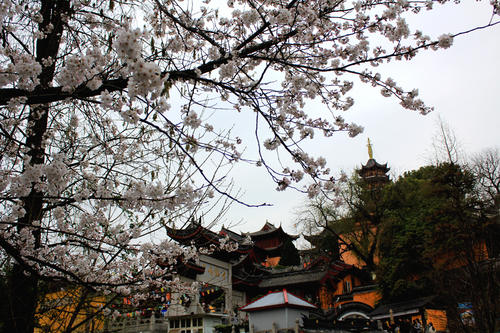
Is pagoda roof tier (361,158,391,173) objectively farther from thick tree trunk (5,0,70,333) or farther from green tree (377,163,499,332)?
thick tree trunk (5,0,70,333)

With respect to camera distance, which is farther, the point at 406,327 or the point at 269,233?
the point at 269,233

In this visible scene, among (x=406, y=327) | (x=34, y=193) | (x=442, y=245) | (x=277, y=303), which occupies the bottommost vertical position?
(x=406, y=327)

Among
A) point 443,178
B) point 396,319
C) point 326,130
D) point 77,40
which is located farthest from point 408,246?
point 77,40

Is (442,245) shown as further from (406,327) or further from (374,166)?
(374,166)

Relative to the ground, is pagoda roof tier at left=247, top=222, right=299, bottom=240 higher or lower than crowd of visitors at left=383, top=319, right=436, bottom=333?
higher

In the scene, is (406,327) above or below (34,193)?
below

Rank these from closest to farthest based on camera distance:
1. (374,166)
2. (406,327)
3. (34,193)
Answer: (34,193), (406,327), (374,166)

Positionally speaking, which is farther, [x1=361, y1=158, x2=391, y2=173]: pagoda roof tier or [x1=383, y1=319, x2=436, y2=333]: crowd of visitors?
[x1=361, y1=158, x2=391, y2=173]: pagoda roof tier

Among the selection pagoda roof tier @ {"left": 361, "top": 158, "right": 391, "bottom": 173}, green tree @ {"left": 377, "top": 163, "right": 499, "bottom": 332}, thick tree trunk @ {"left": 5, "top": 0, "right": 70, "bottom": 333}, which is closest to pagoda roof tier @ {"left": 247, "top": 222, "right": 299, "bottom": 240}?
pagoda roof tier @ {"left": 361, "top": 158, "right": 391, "bottom": 173}

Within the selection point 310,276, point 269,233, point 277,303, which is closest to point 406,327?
point 277,303

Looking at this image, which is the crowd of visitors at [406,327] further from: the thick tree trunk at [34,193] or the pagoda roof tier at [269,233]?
the pagoda roof tier at [269,233]

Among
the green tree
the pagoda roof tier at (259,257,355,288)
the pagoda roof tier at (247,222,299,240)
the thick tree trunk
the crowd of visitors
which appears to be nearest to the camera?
the thick tree trunk

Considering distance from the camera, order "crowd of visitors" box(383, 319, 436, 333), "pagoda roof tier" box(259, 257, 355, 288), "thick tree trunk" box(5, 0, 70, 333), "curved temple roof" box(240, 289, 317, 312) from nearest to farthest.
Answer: "thick tree trunk" box(5, 0, 70, 333), "curved temple roof" box(240, 289, 317, 312), "crowd of visitors" box(383, 319, 436, 333), "pagoda roof tier" box(259, 257, 355, 288)

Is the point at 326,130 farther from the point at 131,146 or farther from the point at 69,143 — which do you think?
the point at 69,143
